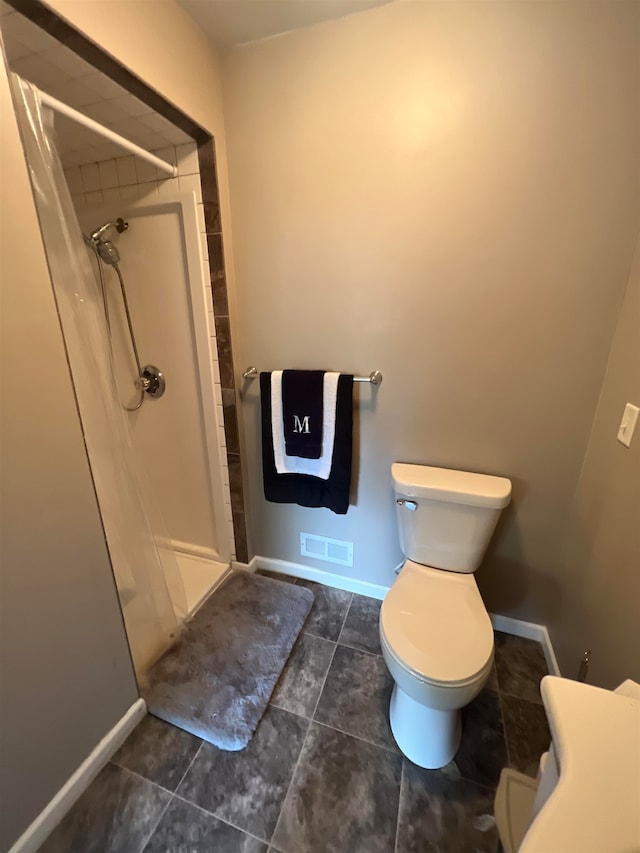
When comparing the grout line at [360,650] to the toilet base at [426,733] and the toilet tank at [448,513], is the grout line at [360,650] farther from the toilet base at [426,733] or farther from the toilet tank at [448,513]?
the toilet tank at [448,513]

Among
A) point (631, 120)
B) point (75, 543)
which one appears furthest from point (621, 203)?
point (75, 543)

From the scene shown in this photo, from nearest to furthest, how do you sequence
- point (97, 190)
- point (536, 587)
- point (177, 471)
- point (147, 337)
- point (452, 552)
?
point (452, 552), point (536, 587), point (97, 190), point (147, 337), point (177, 471)

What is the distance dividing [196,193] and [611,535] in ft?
6.38

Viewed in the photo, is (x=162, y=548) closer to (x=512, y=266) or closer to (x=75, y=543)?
(x=75, y=543)

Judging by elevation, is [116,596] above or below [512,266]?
below

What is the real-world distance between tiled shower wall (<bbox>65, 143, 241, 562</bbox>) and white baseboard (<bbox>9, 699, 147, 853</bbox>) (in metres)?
0.98

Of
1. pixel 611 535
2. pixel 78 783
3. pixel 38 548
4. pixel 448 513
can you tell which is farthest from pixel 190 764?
pixel 611 535

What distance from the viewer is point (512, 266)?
1243 mm

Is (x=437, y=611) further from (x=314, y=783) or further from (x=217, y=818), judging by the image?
(x=217, y=818)

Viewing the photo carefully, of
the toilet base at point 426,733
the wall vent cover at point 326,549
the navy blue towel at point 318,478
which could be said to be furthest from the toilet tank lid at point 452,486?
the toilet base at point 426,733

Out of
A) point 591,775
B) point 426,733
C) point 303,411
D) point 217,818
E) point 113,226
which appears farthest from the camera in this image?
point 113,226

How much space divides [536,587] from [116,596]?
1.62 meters

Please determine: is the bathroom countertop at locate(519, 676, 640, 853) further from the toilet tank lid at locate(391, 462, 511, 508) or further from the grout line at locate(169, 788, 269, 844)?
the grout line at locate(169, 788, 269, 844)

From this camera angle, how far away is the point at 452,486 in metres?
1.35
